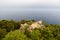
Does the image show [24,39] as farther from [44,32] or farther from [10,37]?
[44,32]

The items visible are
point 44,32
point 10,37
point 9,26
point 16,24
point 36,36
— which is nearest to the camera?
point 10,37

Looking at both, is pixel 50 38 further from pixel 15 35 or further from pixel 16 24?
pixel 16 24

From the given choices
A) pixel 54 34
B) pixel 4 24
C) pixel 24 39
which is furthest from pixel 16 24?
pixel 24 39

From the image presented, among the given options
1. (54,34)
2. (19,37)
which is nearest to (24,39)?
(19,37)

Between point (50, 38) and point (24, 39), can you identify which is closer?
point (24, 39)

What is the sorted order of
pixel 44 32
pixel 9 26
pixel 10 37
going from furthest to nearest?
1. pixel 9 26
2. pixel 44 32
3. pixel 10 37

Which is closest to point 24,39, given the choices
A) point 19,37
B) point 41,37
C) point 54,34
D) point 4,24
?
point 19,37

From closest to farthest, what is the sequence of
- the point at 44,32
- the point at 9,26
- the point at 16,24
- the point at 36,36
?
the point at 36,36, the point at 44,32, the point at 9,26, the point at 16,24

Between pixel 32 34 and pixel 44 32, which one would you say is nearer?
pixel 32 34

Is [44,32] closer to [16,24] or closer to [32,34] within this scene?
[32,34]
